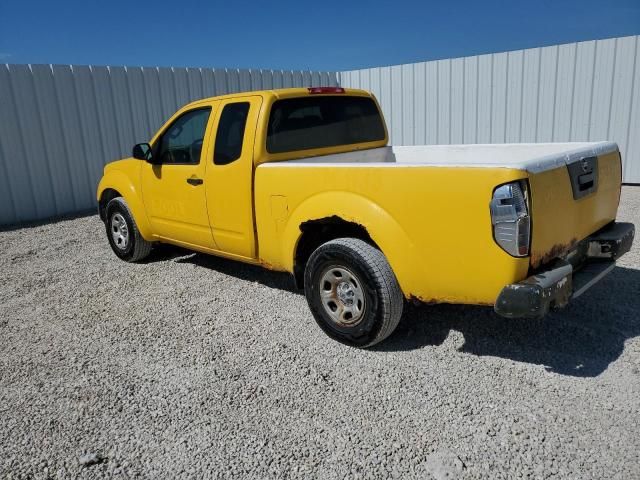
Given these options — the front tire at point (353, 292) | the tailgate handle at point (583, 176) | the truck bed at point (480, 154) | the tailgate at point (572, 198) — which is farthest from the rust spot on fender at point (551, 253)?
the front tire at point (353, 292)

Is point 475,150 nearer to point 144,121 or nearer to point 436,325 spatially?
point 436,325

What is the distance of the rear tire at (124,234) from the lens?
604cm

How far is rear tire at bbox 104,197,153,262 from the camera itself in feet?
19.8

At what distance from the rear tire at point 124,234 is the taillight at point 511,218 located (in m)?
4.34

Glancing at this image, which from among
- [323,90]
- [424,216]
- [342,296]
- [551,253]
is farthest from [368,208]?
[323,90]

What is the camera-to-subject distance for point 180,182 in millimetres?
5109

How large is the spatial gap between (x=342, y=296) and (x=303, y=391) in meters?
0.78

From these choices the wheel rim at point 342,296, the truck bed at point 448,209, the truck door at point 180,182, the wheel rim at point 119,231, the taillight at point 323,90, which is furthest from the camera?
the wheel rim at point 119,231

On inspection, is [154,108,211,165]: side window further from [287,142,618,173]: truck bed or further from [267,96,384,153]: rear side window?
[287,142,618,173]: truck bed

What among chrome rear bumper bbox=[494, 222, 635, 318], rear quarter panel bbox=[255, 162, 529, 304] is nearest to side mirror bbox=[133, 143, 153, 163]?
rear quarter panel bbox=[255, 162, 529, 304]

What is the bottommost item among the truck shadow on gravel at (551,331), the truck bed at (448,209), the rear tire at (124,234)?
the truck shadow on gravel at (551,331)

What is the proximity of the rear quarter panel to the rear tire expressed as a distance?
109 inches

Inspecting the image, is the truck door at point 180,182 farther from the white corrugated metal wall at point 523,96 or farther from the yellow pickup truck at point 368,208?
the white corrugated metal wall at point 523,96

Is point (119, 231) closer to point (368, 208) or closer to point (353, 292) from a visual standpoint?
point (353, 292)
